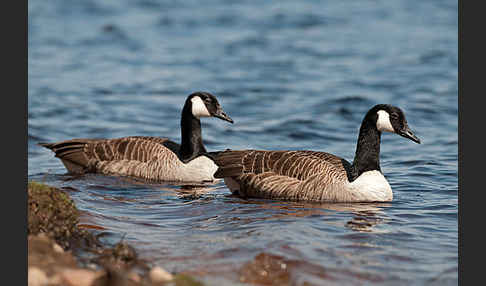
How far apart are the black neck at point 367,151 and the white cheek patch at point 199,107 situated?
328 cm

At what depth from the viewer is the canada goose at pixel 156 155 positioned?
13.1 meters

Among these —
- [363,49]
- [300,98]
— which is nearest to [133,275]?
[300,98]

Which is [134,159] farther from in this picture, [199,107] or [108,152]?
[199,107]

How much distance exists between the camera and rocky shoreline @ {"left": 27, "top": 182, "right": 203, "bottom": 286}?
6172mm

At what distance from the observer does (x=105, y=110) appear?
19.3 metres

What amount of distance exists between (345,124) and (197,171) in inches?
251

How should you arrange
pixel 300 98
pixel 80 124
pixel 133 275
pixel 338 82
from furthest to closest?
pixel 338 82, pixel 300 98, pixel 80 124, pixel 133 275

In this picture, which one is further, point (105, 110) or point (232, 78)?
point (232, 78)

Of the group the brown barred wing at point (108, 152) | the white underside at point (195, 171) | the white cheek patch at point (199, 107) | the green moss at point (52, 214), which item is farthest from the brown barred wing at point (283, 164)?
the green moss at point (52, 214)

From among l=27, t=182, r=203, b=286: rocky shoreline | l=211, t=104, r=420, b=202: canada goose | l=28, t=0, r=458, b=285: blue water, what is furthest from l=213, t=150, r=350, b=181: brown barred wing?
l=27, t=182, r=203, b=286: rocky shoreline

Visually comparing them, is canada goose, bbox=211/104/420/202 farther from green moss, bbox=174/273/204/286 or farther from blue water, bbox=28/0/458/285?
green moss, bbox=174/273/204/286

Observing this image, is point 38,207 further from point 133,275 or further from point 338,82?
point 338,82

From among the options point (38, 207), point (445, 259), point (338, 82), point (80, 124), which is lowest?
point (445, 259)

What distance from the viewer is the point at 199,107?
43.9ft
